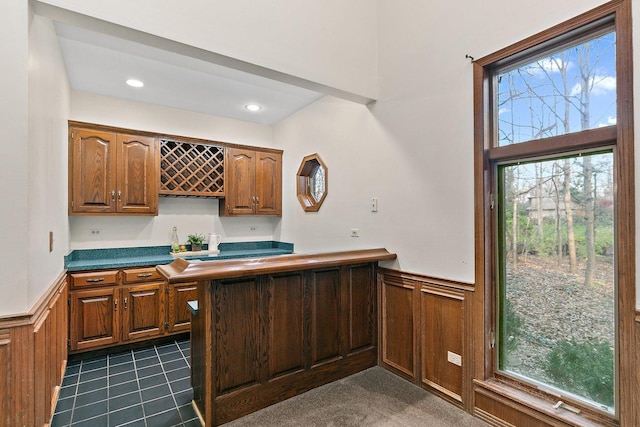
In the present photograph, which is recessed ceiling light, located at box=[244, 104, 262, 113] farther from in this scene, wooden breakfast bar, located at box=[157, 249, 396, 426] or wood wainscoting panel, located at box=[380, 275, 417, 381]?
wood wainscoting panel, located at box=[380, 275, 417, 381]

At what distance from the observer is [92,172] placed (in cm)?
340

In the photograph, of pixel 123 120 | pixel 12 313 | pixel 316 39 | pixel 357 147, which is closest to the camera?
pixel 12 313

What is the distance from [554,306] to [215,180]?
3770mm

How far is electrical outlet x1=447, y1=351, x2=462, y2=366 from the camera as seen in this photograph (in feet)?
7.34

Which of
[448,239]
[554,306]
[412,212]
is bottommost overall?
[554,306]

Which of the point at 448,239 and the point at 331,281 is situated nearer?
the point at 448,239

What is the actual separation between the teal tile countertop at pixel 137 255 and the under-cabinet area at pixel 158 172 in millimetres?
510

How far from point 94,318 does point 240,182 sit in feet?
7.33

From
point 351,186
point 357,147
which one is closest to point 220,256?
point 351,186

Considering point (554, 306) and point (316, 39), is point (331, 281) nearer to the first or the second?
point (554, 306)

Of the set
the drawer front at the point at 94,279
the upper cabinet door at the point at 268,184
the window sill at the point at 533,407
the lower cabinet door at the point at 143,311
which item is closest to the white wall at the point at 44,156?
the drawer front at the point at 94,279

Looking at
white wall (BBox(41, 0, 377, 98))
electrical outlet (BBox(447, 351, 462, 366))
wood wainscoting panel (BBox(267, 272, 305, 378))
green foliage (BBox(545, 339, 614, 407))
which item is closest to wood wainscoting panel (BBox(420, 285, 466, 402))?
electrical outlet (BBox(447, 351, 462, 366))

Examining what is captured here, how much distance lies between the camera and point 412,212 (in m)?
2.59

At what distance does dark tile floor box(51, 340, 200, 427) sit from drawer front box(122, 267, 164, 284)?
0.74 m
